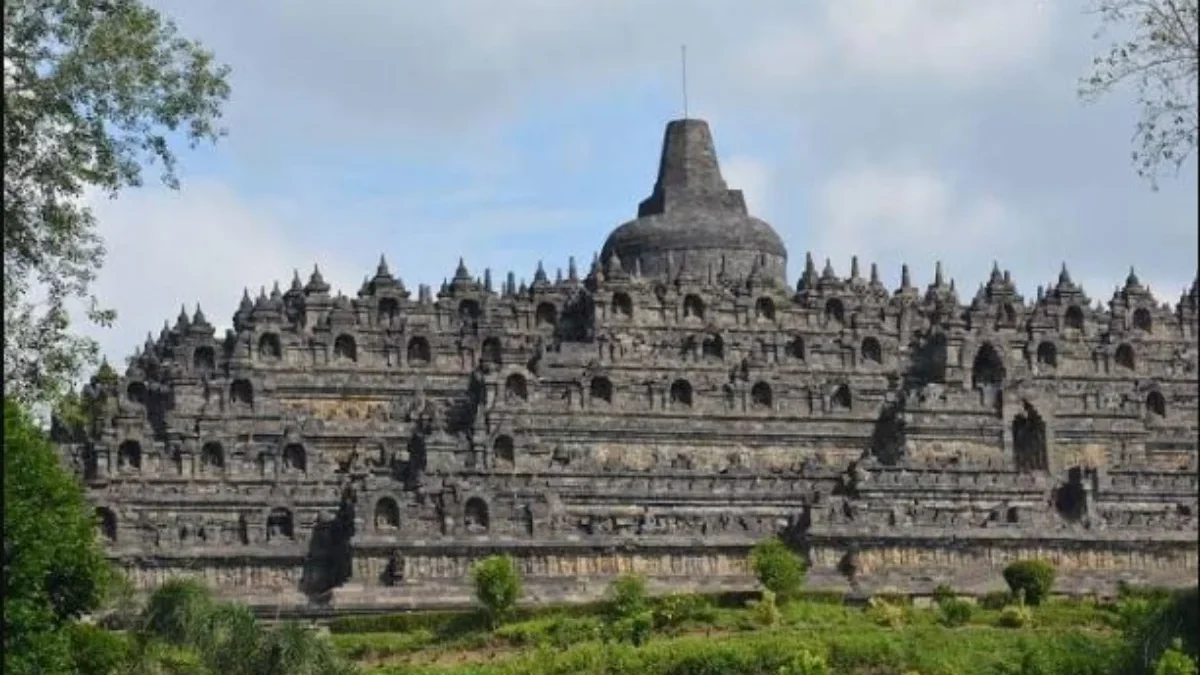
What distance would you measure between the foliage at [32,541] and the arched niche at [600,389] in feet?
114

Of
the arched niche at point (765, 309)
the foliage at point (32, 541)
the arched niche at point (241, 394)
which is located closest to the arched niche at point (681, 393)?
the arched niche at point (765, 309)

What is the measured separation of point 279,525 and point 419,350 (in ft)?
45.3

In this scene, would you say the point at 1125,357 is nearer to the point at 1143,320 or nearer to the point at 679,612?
the point at 1143,320

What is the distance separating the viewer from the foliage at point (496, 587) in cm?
6481

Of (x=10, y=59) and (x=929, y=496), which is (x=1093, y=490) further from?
(x=10, y=59)

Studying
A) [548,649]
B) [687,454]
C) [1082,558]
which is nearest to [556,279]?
[687,454]

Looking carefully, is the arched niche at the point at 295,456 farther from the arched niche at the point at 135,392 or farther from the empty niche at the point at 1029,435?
the empty niche at the point at 1029,435

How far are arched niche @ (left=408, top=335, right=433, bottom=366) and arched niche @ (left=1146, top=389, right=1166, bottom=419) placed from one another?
2411 centimetres

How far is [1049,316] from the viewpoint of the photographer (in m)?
91.4

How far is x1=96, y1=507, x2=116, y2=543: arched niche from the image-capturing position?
239ft

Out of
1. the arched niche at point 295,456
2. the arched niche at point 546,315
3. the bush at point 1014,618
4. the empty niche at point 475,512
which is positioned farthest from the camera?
the arched niche at point 546,315

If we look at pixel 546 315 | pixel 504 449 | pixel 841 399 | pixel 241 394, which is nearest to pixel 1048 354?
pixel 841 399

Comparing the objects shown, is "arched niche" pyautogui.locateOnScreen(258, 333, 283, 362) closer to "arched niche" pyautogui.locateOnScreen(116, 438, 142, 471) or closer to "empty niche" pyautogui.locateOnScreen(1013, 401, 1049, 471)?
"arched niche" pyautogui.locateOnScreen(116, 438, 142, 471)

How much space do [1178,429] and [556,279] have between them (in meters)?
21.9
